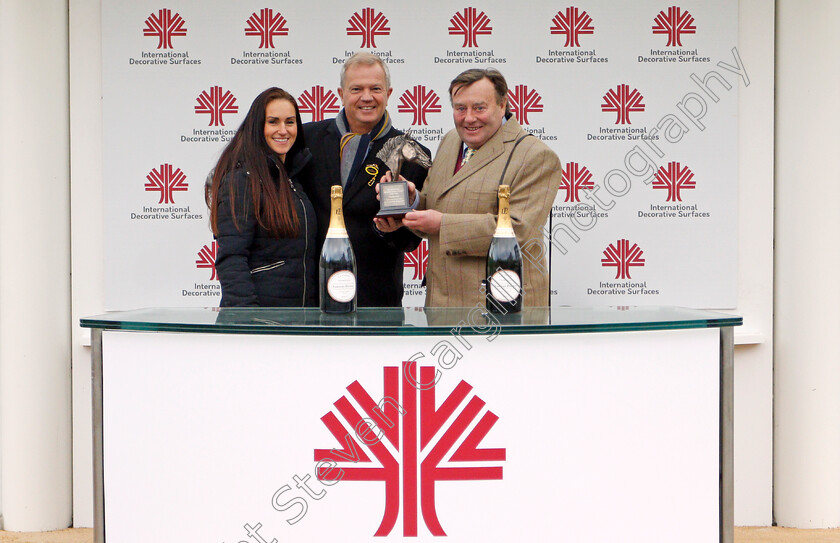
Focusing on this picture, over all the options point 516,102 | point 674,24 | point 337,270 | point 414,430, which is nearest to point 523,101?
point 516,102

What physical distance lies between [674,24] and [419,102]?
1286 millimetres

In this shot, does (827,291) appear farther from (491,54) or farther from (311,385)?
(311,385)

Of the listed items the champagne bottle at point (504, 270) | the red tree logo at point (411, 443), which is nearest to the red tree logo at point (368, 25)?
the champagne bottle at point (504, 270)

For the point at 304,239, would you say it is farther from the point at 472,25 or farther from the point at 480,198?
the point at 472,25

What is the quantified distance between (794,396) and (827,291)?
1.69 feet

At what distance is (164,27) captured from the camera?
3.38 metres

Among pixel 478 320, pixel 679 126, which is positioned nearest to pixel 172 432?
pixel 478 320

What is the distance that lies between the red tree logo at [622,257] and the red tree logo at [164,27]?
7.63 ft

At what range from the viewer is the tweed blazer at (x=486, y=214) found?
8.13 ft

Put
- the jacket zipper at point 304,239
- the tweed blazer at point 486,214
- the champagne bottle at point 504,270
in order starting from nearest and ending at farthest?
1. the champagne bottle at point 504,270
2. the tweed blazer at point 486,214
3. the jacket zipper at point 304,239

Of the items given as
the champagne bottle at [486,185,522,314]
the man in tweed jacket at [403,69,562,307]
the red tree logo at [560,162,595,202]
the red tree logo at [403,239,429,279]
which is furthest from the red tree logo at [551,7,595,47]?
the champagne bottle at [486,185,522,314]

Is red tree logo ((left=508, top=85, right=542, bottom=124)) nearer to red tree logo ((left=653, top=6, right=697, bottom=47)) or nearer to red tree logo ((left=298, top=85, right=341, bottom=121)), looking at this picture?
red tree logo ((left=653, top=6, right=697, bottom=47))

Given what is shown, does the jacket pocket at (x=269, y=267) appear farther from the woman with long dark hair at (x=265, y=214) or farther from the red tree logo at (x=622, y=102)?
the red tree logo at (x=622, y=102)

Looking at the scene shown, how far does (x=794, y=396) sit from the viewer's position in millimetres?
3279
